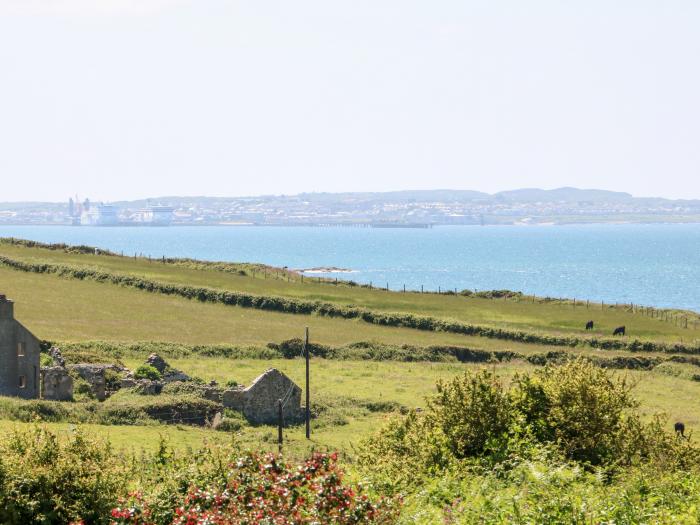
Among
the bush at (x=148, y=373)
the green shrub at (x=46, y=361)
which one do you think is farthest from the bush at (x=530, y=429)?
the green shrub at (x=46, y=361)

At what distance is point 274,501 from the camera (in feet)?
A: 86.1

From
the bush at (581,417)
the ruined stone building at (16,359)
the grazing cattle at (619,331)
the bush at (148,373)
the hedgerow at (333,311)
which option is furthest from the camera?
the grazing cattle at (619,331)

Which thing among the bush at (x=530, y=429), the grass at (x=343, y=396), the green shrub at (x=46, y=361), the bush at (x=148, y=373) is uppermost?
the bush at (x=530, y=429)

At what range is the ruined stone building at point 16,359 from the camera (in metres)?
60.4

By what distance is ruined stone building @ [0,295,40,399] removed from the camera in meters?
60.4

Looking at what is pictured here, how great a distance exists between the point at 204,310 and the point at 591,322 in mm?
37821

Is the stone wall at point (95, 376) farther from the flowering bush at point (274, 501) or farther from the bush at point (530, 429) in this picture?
the flowering bush at point (274, 501)

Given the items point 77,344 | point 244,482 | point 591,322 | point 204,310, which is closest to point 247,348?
point 77,344

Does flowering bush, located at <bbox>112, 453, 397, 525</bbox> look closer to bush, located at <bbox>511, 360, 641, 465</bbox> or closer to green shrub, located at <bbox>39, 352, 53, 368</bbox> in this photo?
bush, located at <bbox>511, 360, 641, 465</bbox>

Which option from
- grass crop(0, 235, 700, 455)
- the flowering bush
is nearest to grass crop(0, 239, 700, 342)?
grass crop(0, 235, 700, 455)

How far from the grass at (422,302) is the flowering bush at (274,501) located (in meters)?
75.5

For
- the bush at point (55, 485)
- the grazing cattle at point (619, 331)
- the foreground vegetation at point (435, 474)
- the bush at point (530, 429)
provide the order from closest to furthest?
the foreground vegetation at point (435, 474) → the bush at point (55, 485) → the bush at point (530, 429) → the grazing cattle at point (619, 331)

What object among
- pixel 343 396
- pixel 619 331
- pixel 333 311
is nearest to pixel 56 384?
pixel 343 396

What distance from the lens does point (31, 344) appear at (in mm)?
61156
